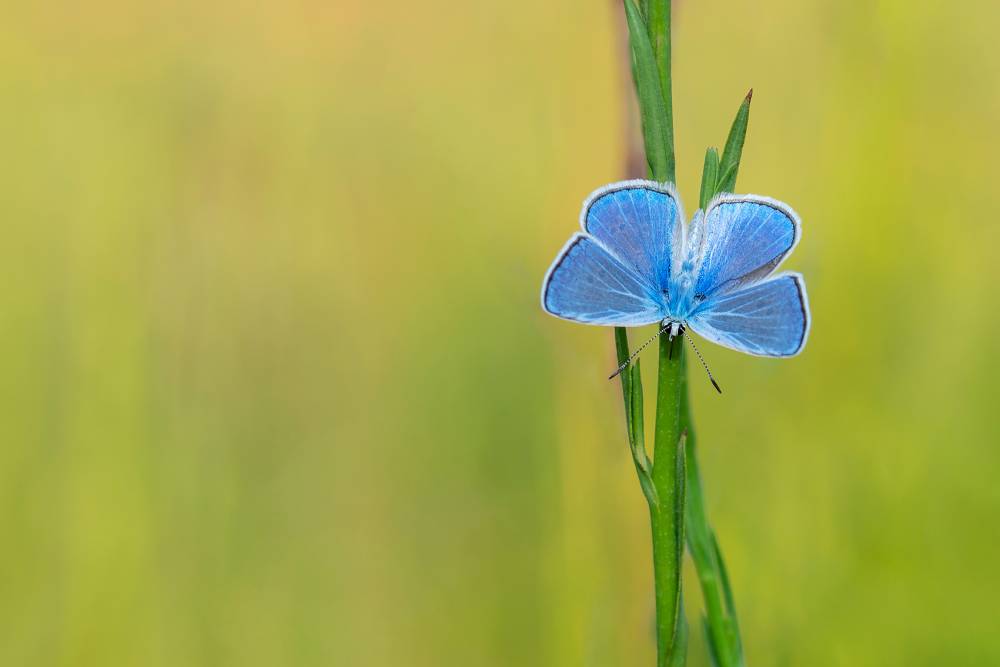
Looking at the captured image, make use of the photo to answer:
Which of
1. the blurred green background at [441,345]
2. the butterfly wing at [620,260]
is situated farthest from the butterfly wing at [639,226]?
the blurred green background at [441,345]

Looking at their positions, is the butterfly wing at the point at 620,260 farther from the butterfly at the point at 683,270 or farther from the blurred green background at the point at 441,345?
the blurred green background at the point at 441,345

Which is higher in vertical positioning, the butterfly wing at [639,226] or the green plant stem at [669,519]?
the butterfly wing at [639,226]

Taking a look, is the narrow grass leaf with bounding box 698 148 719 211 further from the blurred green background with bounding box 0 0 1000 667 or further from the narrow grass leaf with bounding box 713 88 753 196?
the blurred green background with bounding box 0 0 1000 667

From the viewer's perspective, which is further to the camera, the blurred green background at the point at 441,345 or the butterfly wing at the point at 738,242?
the blurred green background at the point at 441,345

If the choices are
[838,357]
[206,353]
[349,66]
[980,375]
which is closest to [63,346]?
[206,353]

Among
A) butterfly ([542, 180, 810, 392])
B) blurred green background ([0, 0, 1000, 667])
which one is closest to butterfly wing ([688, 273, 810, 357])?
butterfly ([542, 180, 810, 392])

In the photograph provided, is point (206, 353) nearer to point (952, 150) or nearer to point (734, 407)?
point (734, 407)
